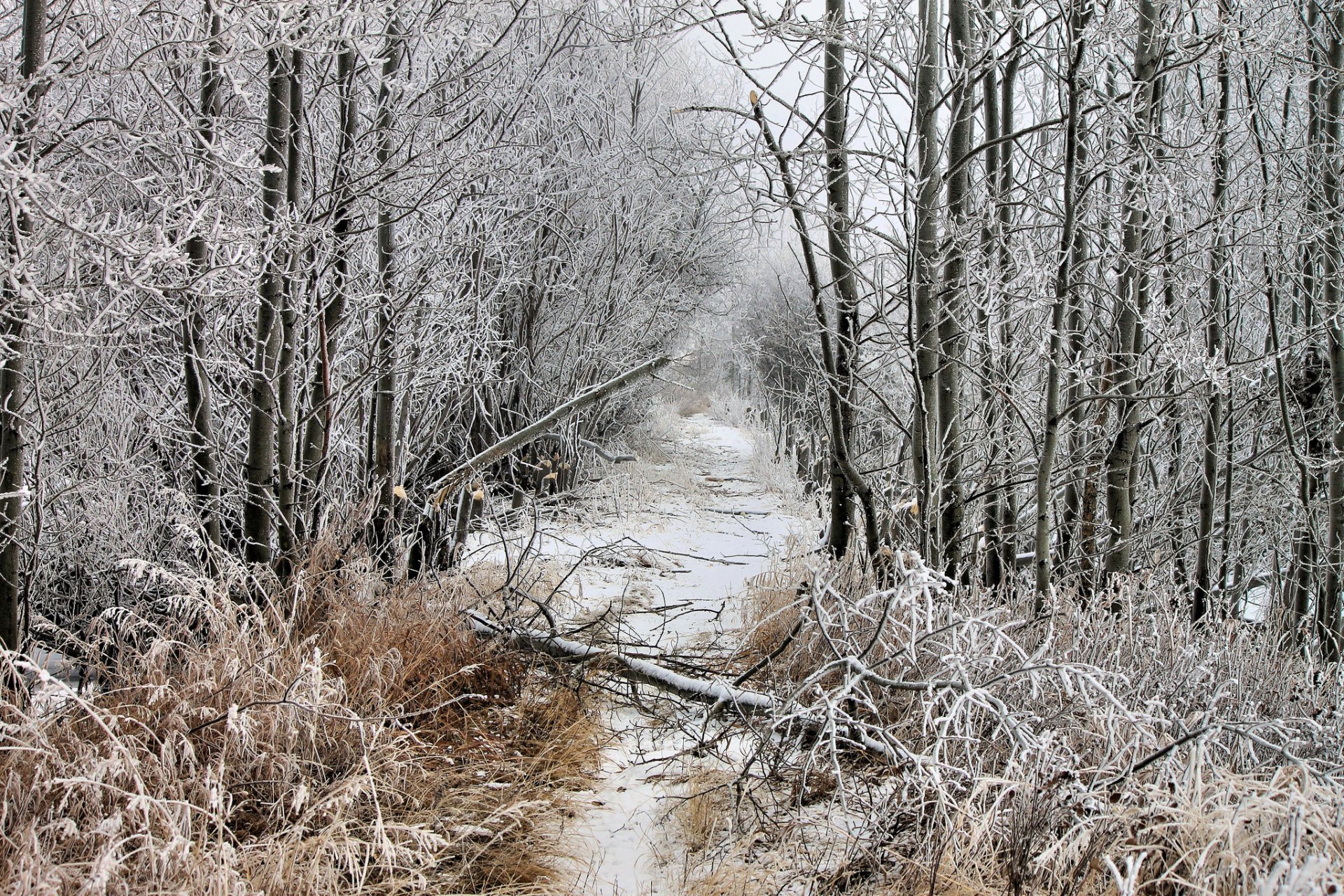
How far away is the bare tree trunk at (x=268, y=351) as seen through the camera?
3.23 meters

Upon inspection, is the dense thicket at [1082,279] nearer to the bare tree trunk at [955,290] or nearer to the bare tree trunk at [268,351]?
the bare tree trunk at [955,290]

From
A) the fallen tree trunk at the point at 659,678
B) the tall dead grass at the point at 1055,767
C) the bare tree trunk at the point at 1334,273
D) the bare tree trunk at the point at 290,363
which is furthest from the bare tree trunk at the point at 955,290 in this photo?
the bare tree trunk at the point at 290,363

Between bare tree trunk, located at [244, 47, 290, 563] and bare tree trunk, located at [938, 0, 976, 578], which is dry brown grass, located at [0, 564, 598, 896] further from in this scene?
bare tree trunk, located at [938, 0, 976, 578]

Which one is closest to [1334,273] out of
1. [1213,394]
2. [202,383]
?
[1213,394]

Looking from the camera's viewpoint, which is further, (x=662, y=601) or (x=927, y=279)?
(x=662, y=601)

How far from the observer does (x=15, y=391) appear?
2.54m

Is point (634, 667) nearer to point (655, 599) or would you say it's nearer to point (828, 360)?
point (828, 360)

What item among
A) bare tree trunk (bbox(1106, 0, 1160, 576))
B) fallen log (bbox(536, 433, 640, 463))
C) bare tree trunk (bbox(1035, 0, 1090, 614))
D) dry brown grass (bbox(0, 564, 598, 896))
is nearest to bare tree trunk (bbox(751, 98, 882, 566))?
bare tree trunk (bbox(1035, 0, 1090, 614))

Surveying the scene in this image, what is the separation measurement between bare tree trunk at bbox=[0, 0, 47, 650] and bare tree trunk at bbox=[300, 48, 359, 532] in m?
1.02

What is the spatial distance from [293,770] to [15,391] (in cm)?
148

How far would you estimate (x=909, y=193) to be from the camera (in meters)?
3.02

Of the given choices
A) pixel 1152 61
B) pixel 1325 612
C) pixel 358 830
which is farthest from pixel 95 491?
pixel 1325 612

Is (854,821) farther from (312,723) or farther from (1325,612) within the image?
(1325,612)

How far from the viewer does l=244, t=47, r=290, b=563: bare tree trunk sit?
3.23 m
